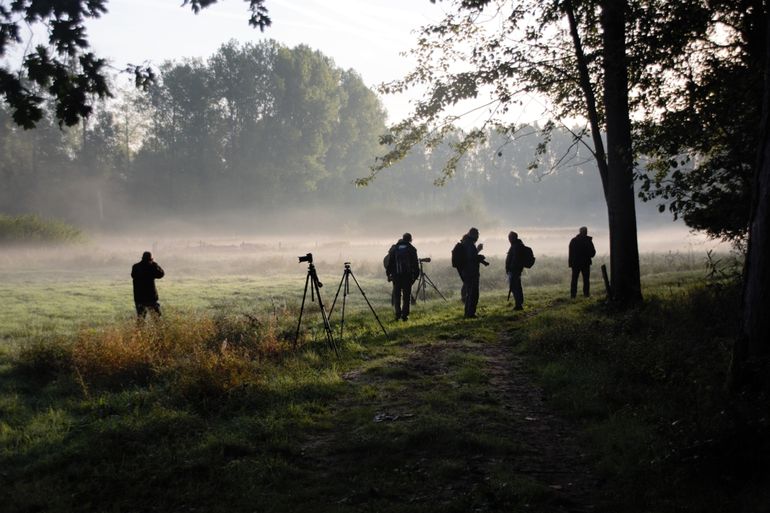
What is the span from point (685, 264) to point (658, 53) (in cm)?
2009

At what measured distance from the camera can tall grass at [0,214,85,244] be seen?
40219 mm

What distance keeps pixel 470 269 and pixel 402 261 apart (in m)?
1.81

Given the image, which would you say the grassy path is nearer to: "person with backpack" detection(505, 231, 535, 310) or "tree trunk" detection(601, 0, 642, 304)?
"tree trunk" detection(601, 0, 642, 304)

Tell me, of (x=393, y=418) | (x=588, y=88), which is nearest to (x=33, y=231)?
(x=588, y=88)

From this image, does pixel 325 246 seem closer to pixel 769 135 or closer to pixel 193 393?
pixel 193 393

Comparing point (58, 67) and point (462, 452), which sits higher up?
point (58, 67)

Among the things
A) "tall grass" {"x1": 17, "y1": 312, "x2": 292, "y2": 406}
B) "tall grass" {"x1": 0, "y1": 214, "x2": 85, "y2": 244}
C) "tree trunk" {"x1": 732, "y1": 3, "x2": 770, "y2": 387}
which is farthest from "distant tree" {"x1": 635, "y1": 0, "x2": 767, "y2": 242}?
"tall grass" {"x1": 0, "y1": 214, "x2": 85, "y2": 244}

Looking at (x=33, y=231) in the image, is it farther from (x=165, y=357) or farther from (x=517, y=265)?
(x=517, y=265)

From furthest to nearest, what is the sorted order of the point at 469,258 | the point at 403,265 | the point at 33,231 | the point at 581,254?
the point at 33,231 < the point at 581,254 < the point at 469,258 < the point at 403,265

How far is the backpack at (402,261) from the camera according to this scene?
46.8ft

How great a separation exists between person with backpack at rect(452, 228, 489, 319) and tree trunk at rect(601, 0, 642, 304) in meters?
3.26

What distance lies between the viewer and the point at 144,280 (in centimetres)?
1360

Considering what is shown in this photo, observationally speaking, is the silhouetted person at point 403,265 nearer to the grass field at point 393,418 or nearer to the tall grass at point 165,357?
the grass field at point 393,418

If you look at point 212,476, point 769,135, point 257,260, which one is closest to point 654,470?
point 769,135
